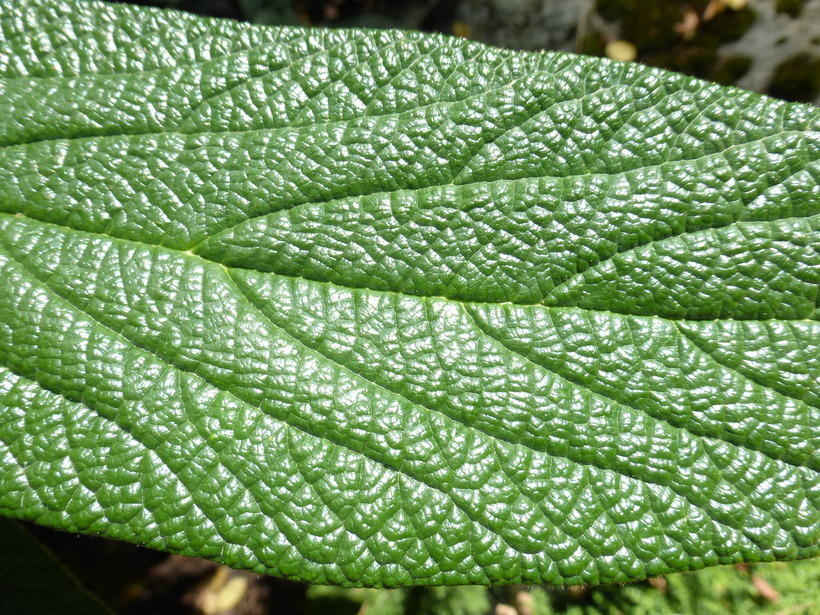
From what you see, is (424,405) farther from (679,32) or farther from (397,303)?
(679,32)

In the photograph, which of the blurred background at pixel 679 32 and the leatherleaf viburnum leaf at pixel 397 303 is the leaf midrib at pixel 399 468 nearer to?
the leatherleaf viburnum leaf at pixel 397 303

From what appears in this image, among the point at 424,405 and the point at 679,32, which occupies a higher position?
the point at 679,32

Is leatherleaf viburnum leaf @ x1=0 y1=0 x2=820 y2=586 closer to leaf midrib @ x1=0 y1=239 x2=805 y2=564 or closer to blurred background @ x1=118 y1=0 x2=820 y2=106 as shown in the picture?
leaf midrib @ x1=0 y1=239 x2=805 y2=564

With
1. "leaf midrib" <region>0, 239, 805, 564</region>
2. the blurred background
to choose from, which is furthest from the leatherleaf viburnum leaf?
the blurred background

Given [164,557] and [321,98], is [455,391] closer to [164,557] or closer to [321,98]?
[321,98]

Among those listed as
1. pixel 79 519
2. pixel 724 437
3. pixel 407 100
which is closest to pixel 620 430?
pixel 724 437

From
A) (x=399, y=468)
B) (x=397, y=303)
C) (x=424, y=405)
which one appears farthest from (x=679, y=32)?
(x=399, y=468)
